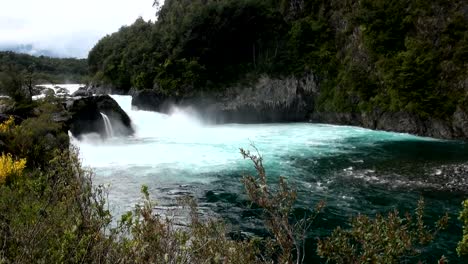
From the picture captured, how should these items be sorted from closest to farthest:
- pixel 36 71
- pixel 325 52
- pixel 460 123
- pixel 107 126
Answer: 1. pixel 460 123
2. pixel 107 126
3. pixel 325 52
4. pixel 36 71

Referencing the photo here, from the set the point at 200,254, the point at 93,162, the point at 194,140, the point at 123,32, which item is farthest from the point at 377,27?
the point at 123,32

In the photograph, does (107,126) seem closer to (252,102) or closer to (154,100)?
(154,100)

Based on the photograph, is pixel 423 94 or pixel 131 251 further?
pixel 423 94

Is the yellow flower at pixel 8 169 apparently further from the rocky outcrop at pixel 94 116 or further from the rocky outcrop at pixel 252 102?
the rocky outcrop at pixel 252 102

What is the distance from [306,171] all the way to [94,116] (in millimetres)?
20436

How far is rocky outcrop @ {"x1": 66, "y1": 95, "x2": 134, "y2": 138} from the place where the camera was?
110 feet

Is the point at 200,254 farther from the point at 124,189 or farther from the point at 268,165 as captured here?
the point at 268,165

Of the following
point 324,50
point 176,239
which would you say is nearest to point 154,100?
point 324,50

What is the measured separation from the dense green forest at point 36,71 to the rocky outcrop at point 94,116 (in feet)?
11.1

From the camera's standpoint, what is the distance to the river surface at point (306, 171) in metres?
16.9

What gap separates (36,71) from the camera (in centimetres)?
7956

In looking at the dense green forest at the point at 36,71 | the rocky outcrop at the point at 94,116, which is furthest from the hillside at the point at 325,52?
the dense green forest at the point at 36,71

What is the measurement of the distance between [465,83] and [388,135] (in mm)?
7122

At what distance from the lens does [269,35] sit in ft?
166
